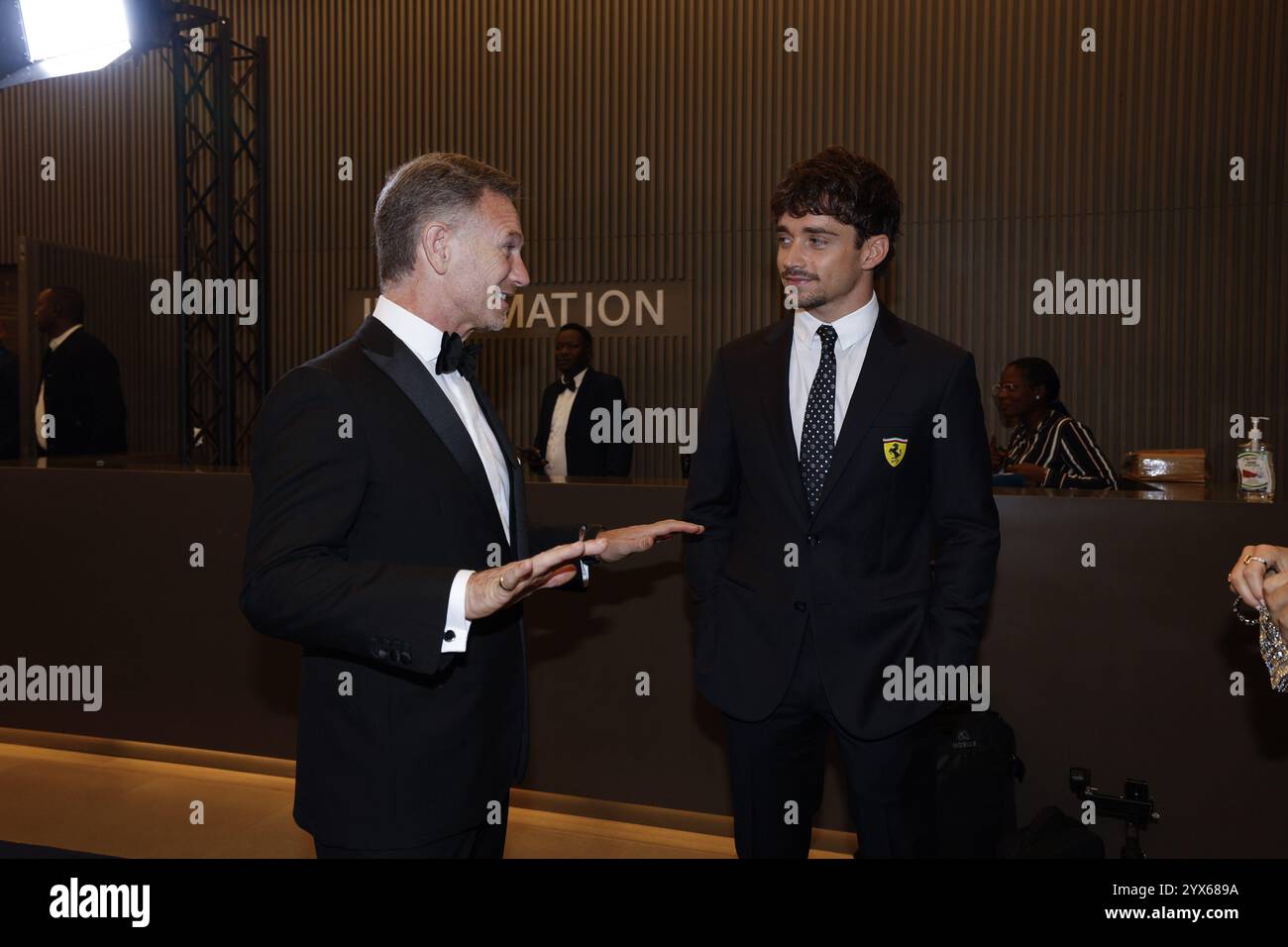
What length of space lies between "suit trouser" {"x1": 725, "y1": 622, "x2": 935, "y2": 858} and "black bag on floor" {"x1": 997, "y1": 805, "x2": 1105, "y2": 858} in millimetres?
949

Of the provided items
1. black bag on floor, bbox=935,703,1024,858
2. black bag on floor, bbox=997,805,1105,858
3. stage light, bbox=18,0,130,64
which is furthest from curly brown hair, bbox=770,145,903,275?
stage light, bbox=18,0,130,64

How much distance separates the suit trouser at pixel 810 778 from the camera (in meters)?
1.95

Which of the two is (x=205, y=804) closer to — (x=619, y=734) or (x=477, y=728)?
(x=619, y=734)

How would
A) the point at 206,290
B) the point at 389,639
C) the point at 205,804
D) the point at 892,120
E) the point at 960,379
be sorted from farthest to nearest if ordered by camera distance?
1. the point at 206,290
2. the point at 892,120
3. the point at 205,804
4. the point at 960,379
5. the point at 389,639

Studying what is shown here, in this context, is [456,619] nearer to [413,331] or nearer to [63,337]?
[413,331]

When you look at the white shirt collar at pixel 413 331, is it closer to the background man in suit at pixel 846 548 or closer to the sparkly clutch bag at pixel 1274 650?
the background man in suit at pixel 846 548

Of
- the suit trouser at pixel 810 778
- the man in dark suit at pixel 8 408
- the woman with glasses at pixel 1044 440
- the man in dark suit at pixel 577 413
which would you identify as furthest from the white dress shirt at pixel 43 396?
the woman with glasses at pixel 1044 440

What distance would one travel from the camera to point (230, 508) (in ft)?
12.7

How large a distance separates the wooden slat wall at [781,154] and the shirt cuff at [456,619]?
5966 millimetres

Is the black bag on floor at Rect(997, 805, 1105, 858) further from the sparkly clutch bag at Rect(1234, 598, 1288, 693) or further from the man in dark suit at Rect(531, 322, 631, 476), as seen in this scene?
the man in dark suit at Rect(531, 322, 631, 476)

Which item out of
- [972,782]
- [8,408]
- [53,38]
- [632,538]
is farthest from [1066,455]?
[8,408]

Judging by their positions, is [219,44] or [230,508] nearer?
[230,508]
